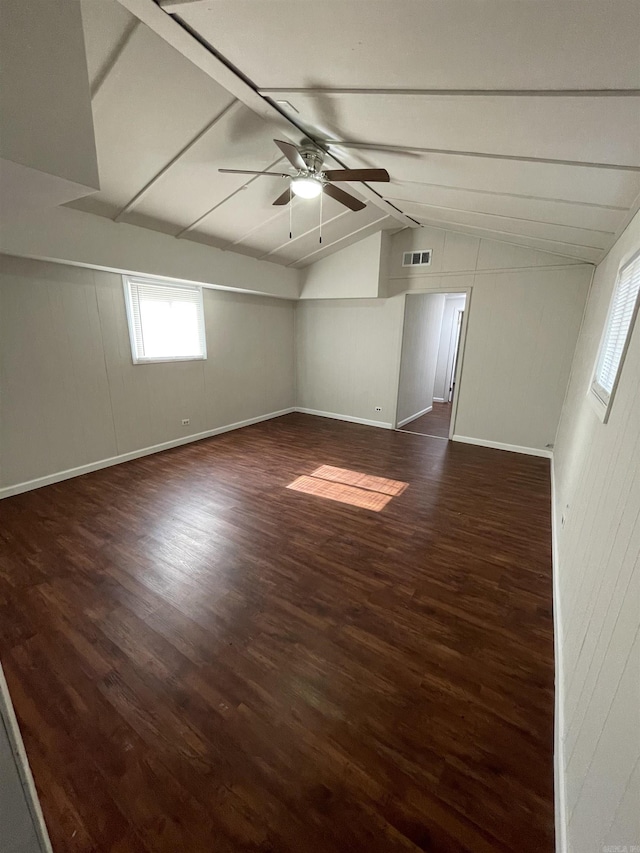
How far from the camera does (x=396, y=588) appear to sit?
2326 mm

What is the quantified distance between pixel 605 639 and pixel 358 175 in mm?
2910

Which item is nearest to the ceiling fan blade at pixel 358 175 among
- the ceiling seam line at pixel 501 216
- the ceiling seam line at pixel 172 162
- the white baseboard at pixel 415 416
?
the ceiling seam line at pixel 172 162

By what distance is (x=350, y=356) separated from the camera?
620 centimetres

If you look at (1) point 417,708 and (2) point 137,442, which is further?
(2) point 137,442

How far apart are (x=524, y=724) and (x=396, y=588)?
0.92m

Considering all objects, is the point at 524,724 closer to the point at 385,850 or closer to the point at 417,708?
the point at 417,708

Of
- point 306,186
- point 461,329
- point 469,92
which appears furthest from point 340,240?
point 469,92

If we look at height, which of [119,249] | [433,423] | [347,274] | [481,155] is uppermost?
[481,155]

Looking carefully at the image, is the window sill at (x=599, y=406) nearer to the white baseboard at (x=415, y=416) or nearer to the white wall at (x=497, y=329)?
the white wall at (x=497, y=329)

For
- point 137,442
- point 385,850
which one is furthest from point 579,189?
point 137,442

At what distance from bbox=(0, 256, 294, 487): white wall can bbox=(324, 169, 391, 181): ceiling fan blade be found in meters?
2.90

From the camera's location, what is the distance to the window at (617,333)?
1.76m

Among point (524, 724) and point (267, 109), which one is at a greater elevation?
point (267, 109)

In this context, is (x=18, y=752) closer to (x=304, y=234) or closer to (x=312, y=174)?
(x=312, y=174)
